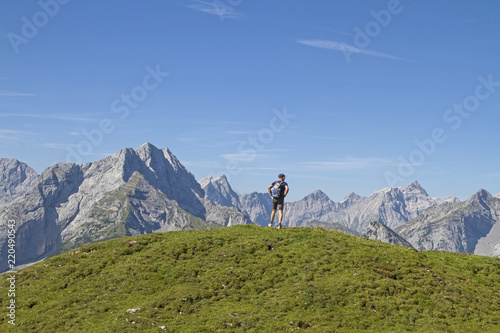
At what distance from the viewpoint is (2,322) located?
2755cm

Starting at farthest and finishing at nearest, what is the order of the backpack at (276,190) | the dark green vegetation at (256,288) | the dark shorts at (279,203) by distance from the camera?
the dark shorts at (279,203)
the backpack at (276,190)
the dark green vegetation at (256,288)

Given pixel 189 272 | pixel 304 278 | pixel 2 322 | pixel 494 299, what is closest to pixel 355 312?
pixel 304 278

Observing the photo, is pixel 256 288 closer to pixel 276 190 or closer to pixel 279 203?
pixel 279 203

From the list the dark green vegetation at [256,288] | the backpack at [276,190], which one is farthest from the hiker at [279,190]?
the dark green vegetation at [256,288]

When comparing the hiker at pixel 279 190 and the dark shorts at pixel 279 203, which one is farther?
the dark shorts at pixel 279 203

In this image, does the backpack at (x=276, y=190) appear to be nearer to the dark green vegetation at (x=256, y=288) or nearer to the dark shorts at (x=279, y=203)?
the dark shorts at (x=279, y=203)

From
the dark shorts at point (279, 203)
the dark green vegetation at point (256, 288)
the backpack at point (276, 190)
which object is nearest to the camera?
the dark green vegetation at point (256, 288)

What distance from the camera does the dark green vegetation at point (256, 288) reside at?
84.1 ft

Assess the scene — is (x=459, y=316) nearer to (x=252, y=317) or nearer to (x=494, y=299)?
(x=494, y=299)

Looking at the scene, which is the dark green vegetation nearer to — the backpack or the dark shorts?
the dark shorts

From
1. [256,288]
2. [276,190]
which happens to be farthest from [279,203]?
[256,288]

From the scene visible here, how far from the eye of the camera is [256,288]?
98.8ft

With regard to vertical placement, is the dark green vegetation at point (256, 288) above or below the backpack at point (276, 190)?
below

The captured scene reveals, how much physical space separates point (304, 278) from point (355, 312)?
5.24 m
